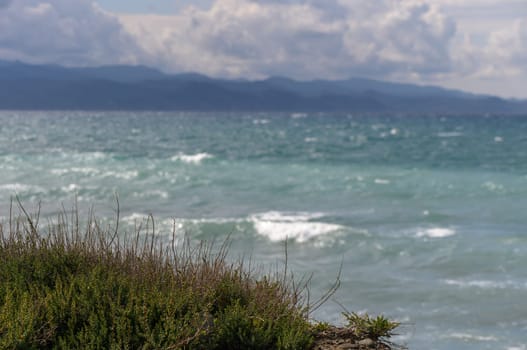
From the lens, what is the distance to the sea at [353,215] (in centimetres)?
1297

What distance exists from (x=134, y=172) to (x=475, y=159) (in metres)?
24.0

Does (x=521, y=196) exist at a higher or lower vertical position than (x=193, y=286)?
higher

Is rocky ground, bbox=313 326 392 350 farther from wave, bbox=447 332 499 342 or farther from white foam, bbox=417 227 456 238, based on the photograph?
white foam, bbox=417 227 456 238

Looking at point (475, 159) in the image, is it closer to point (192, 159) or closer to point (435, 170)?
point (435, 170)

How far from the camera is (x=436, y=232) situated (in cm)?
2002

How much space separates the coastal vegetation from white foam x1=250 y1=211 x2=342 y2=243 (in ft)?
37.7

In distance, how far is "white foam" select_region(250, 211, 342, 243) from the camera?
19.4 m

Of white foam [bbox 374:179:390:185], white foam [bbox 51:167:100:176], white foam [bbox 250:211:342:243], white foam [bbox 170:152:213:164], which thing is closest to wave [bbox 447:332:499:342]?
white foam [bbox 250:211:342:243]

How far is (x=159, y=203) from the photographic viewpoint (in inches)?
1036

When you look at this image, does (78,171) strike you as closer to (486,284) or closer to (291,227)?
(291,227)

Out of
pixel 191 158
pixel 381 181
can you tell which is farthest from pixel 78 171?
pixel 381 181

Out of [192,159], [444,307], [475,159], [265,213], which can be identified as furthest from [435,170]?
[444,307]

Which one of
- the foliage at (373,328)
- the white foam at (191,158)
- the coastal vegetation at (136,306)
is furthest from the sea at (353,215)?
the foliage at (373,328)

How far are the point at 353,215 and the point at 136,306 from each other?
17.9 metres
